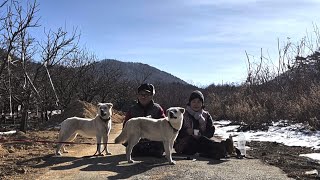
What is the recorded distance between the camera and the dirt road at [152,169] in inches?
247

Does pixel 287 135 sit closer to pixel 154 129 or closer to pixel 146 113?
pixel 146 113

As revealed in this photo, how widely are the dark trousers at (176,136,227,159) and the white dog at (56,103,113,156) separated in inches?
69.2

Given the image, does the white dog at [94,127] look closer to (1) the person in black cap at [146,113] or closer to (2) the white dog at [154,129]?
(1) the person in black cap at [146,113]

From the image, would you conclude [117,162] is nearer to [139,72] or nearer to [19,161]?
[19,161]

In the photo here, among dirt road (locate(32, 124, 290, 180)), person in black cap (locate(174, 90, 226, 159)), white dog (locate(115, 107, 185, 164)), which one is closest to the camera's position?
dirt road (locate(32, 124, 290, 180))

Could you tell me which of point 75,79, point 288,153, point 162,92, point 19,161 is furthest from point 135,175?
point 162,92

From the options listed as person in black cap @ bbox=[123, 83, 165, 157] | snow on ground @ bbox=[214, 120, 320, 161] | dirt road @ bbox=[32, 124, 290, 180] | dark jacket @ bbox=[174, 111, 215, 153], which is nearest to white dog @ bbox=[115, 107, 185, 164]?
dirt road @ bbox=[32, 124, 290, 180]

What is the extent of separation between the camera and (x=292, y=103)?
1598 centimetres

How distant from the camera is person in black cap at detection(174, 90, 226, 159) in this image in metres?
8.14

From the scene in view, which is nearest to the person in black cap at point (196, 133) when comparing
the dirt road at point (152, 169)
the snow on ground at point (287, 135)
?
the dirt road at point (152, 169)

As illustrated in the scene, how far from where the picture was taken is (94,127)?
27.7 feet

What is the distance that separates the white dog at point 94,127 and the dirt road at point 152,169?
517mm

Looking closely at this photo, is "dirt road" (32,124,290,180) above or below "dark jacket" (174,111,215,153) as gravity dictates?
below

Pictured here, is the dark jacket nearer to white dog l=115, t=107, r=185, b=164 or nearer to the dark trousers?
the dark trousers
